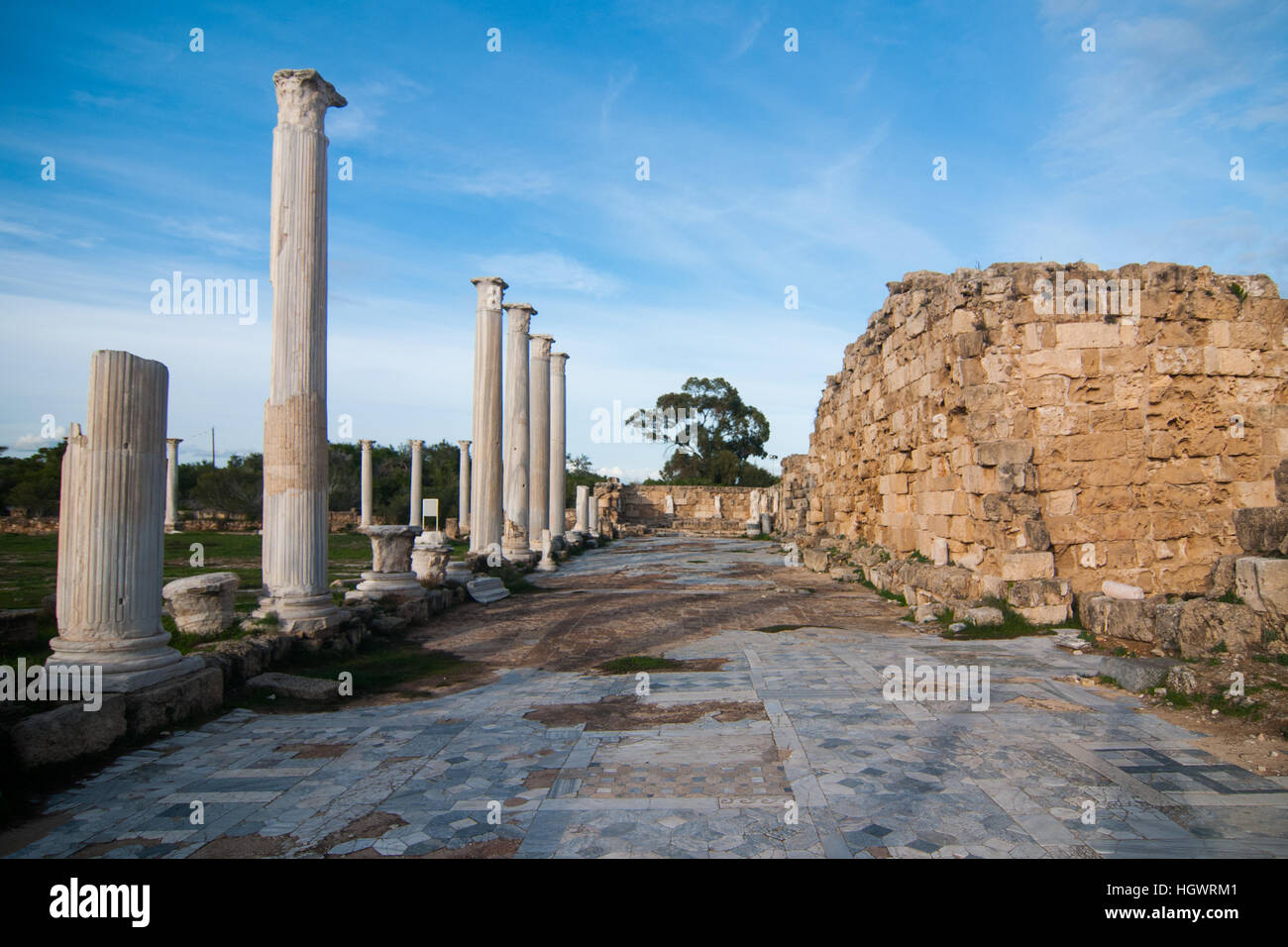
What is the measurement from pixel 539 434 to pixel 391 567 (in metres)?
12.3

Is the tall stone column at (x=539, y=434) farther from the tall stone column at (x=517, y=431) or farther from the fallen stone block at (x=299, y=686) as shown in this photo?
the fallen stone block at (x=299, y=686)

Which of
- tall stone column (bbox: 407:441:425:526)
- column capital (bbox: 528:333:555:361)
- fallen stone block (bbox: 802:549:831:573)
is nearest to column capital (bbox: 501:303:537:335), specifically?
column capital (bbox: 528:333:555:361)

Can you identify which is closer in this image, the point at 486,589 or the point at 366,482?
the point at 486,589

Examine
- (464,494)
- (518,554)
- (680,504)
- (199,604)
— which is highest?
(464,494)

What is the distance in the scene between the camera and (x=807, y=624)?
11.1m

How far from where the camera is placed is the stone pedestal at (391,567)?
40.1 feet

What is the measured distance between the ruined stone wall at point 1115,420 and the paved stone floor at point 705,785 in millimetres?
4148

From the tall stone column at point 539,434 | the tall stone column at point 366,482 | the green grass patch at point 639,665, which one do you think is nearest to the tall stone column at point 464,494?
the tall stone column at point 366,482

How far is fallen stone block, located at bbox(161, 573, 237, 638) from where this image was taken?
844 centimetres

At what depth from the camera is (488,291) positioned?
60.8ft

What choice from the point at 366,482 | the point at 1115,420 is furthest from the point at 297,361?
the point at 366,482

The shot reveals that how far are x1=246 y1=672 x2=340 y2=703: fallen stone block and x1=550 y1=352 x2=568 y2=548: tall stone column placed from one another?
19.0 meters

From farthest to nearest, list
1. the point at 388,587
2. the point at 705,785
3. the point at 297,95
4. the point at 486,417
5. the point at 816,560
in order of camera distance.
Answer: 1. the point at 816,560
2. the point at 486,417
3. the point at 388,587
4. the point at 297,95
5. the point at 705,785

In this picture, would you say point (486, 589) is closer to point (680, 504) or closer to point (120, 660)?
point (120, 660)
